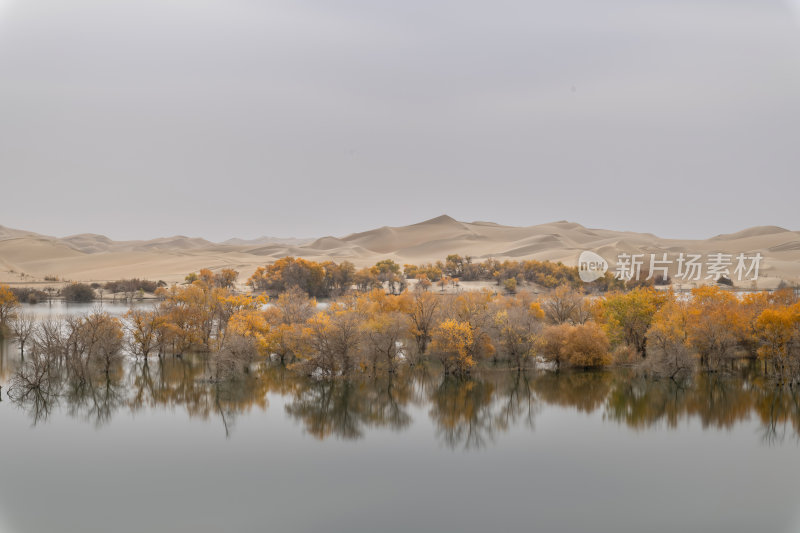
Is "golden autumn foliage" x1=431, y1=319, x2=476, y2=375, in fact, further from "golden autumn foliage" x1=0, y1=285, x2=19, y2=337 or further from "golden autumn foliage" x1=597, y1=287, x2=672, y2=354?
"golden autumn foliage" x1=0, y1=285, x2=19, y2=337

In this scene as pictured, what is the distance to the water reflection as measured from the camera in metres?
21.6

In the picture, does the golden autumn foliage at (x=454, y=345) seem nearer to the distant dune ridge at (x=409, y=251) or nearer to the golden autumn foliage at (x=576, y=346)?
the golden autumn foliage at (x=576, y=346)

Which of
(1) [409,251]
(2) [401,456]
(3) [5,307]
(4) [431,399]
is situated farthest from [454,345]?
(1) [409,251]

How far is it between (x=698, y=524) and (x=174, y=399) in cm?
1803

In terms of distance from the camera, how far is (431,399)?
2445cm

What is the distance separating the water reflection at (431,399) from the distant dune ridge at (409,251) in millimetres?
49620

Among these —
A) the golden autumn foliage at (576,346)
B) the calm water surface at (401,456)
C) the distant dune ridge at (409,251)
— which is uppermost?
the distant dune ridge at (409,251)

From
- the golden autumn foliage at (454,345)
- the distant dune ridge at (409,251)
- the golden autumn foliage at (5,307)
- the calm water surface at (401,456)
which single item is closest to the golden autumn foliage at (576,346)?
the calm water surface at (401,456)

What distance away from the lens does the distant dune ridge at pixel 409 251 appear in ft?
304

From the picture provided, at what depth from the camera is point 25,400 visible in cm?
2359

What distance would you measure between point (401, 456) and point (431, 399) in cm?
599

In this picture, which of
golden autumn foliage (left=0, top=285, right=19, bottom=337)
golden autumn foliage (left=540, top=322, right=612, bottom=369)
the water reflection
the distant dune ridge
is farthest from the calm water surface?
the distant dune ridge

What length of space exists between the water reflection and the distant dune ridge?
49620mm

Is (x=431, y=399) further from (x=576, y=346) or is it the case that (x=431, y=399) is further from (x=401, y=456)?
(x=576, y=346)
